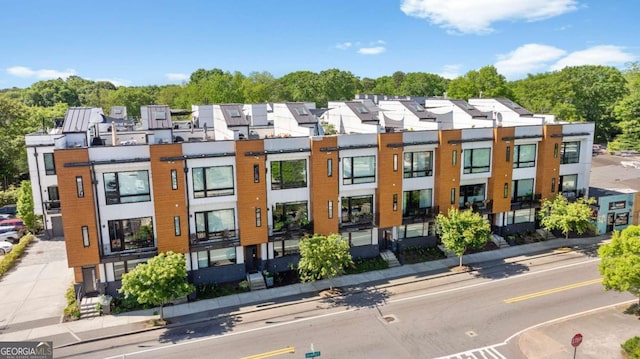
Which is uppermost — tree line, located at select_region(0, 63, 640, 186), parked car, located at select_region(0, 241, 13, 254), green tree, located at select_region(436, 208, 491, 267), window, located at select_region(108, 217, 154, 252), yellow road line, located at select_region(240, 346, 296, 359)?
tree line, located at select_region(0, 63, 640, 186)

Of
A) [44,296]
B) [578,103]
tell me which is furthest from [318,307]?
[578,103]

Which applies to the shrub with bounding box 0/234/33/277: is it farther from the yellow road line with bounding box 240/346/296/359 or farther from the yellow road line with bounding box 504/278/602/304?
the yellow road line with bounding box 504/278/602/304

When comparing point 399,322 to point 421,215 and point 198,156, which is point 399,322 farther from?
point 198,156

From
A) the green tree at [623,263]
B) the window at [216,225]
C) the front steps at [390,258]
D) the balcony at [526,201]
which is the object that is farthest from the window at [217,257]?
the balcony at [526,201]

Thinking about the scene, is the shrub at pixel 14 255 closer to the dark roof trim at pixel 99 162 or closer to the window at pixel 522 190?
the dark roof trim at pixel 99 162

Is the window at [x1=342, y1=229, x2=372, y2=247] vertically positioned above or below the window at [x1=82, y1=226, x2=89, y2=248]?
below

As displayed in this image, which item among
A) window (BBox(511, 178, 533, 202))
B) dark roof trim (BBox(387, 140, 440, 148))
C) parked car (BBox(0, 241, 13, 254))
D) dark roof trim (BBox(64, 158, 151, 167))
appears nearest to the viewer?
dark roof trim (BBox(64, 158, 151, 167))

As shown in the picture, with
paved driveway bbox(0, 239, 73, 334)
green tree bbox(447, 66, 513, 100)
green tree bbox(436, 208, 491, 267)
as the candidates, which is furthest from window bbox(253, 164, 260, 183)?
green tree bbox(447, 66, 513, 100)
